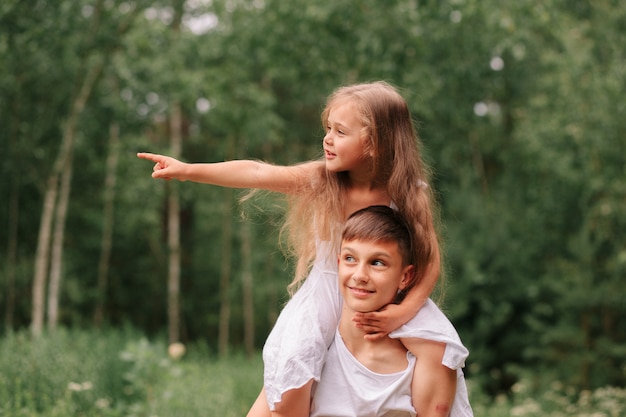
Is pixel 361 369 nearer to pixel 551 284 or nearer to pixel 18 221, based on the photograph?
pixel 551 284

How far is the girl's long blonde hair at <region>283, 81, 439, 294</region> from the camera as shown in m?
2.99

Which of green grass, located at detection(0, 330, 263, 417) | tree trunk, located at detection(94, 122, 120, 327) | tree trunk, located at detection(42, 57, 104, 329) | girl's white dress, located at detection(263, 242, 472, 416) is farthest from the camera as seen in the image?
tree trunk, located at detection(94, 122, 120, 327)

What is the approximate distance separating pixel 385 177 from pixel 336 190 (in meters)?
0.21

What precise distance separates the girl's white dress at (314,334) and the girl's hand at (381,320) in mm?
38

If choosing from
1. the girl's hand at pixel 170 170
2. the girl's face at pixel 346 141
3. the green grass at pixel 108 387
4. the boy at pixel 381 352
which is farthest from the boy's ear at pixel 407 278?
the green grass at pixel 108 387

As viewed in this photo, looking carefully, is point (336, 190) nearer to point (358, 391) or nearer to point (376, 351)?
point (376, 351)

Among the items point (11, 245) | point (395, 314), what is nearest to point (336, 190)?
point (395, 314)

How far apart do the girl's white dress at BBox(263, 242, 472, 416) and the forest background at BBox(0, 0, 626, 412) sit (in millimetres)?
5560

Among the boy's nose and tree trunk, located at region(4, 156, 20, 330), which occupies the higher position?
the boy's nose

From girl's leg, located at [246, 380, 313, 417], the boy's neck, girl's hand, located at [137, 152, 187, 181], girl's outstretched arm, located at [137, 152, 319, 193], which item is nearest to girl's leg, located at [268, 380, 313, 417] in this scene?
girl's leg, located at [246, 380, 313, 417]

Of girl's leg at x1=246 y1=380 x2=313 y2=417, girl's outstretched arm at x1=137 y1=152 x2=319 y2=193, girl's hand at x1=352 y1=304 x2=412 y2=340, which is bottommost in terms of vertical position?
girl's leg at x1=246 y1=380 x2=313 y2=417

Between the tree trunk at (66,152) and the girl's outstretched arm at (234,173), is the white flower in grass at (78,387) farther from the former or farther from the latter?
the tree trunk at (66,152)

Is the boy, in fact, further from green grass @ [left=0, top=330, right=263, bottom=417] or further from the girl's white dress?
green grass @ [left=0, top=330, right=263, bottom=417]

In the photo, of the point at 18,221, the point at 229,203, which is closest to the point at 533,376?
the point at 229,203
